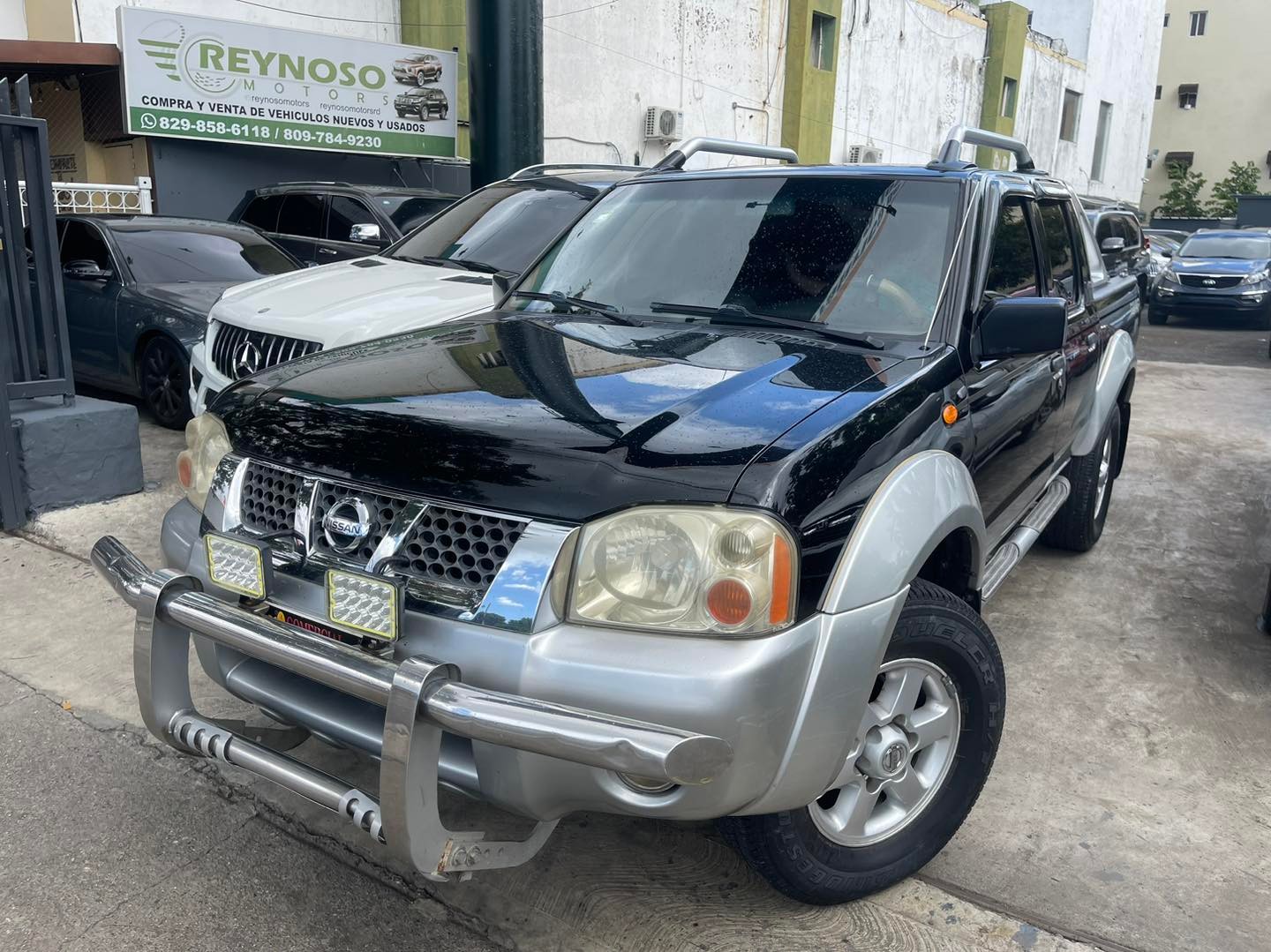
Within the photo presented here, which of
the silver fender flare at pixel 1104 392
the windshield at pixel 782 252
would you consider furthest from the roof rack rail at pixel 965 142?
the silver fender flare at pixel 1104 392

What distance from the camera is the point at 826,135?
70.4 feet

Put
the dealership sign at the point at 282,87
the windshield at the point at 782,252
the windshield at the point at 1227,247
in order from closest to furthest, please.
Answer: the windshield at the point at 782,252, the dealership sign at the point at 282,87, the windshield at the point at 1227,247

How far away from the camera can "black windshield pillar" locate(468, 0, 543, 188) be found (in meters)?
9.17

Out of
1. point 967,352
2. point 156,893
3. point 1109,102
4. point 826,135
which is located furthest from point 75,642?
point 1109,102

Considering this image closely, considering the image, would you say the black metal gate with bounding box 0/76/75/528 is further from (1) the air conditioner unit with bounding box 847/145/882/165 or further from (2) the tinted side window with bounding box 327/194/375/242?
(1) the air conditioner unit with bounding box 847/145/882/165

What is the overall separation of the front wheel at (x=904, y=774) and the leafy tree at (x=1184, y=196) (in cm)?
4556

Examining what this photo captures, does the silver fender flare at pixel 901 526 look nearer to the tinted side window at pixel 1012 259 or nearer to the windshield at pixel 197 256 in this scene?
the tinted side window at pixel 1012 259

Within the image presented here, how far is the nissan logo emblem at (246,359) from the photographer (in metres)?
5.23

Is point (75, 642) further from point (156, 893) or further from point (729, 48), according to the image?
point (729, 48)

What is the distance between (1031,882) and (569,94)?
49.8ft

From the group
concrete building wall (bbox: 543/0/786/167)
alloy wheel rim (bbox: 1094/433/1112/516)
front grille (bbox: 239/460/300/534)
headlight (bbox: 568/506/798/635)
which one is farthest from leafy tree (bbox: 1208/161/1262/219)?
Result: front grille (bbox: 239/460/300/534)

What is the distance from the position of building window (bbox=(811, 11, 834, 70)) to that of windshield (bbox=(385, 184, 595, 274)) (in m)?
15.8

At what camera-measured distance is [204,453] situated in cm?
285

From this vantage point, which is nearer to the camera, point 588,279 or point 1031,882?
point 1031,882
